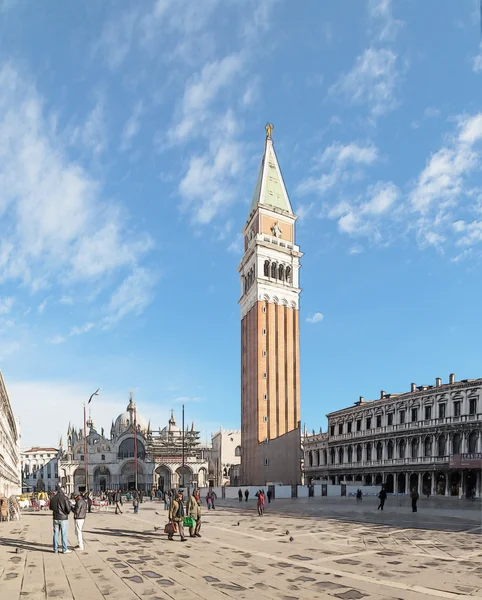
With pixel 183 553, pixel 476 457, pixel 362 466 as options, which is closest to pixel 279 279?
pixel 362 466

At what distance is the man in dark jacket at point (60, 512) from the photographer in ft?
49.6

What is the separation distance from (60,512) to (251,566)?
16.8 feet

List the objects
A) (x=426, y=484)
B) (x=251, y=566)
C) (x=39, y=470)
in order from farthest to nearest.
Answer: (x=39, y=470), (x=426, y=484), (x=251, y=566)

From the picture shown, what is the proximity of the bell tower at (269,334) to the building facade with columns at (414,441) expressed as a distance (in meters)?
7.49

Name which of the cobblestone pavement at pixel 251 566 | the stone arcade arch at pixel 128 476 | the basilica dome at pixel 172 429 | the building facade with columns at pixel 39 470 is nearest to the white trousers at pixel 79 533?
the cobblestone pavement at pixel 251 566

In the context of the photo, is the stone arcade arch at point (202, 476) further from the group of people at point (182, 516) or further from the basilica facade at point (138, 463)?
the group of people at point (182, 516)

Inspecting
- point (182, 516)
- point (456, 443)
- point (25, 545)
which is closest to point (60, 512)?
point (25, 545)

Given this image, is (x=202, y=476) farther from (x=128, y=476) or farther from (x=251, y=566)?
(x=251, y=566)

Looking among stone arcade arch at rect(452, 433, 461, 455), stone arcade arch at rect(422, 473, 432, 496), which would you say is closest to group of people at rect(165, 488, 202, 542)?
stone arcade arch at rect(452, 433, 461, 455)

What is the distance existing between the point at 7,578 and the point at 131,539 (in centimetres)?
791

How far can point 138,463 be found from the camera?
343ft

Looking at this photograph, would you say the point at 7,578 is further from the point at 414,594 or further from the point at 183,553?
the point at 414,594

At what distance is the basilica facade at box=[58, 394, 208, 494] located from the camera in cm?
10175

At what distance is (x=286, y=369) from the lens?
252 ft
